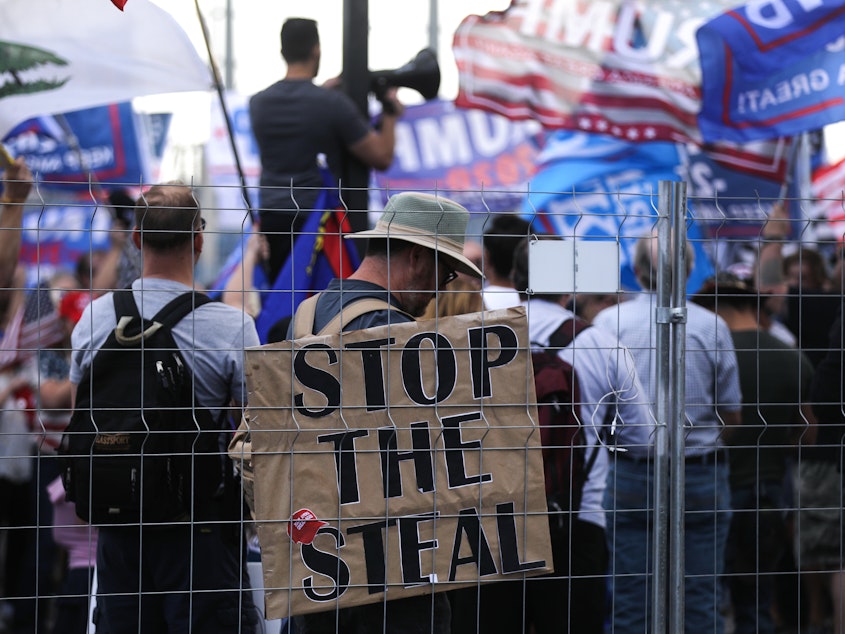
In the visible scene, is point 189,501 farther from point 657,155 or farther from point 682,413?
point 657,155

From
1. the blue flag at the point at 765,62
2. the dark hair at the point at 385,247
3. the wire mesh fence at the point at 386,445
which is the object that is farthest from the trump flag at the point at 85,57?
the blue flag at the point at 765,62

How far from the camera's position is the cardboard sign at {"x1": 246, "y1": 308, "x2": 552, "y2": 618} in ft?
10.1

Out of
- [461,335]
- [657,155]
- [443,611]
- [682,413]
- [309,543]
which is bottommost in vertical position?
[443,611]

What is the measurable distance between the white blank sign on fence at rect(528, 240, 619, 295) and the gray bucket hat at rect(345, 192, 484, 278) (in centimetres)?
20

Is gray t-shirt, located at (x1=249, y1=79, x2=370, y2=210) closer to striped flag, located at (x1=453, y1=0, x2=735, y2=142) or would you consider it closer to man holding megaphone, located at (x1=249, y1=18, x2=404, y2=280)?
man holding megaphone, located at (x1=249, y1=18, x2=404, y2=280)

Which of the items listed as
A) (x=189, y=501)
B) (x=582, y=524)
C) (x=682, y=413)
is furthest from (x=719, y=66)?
(x=189, y=501)

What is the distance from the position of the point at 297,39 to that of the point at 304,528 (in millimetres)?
3006

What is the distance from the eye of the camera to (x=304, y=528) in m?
3.09

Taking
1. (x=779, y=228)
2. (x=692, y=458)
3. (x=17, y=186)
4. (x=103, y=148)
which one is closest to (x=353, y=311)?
(x=17, y=186)

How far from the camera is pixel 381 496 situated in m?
3.12

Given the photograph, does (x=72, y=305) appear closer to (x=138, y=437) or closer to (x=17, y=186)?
(x=17, y=186)

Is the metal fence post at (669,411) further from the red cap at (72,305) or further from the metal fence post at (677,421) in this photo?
the red cap at (72,305)

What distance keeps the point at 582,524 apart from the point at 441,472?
5.65 feet

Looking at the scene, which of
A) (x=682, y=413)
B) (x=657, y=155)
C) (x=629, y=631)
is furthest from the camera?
(x=657, y=155)
